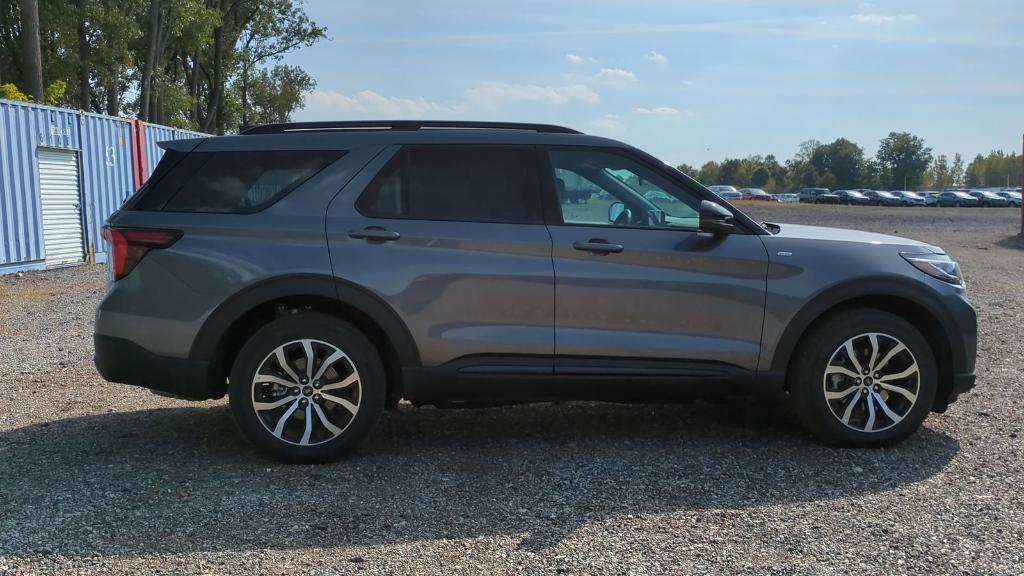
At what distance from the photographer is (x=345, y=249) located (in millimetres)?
4602

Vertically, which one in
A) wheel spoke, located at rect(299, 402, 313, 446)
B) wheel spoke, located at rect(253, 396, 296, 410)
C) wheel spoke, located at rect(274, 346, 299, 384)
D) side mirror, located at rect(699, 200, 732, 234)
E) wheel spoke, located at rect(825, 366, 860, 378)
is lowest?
wheel spoke, located at rect(299, 402, 313, 446)

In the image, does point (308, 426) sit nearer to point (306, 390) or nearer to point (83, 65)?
point (306, 390)

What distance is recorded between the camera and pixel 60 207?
50.8 feet

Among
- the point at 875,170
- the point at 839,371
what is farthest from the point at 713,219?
the point at 875,170

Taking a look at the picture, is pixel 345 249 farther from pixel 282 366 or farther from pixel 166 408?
pixel 166 408

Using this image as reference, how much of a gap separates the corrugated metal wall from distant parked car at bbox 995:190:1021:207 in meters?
64.8

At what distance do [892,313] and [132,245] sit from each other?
428 centimetres

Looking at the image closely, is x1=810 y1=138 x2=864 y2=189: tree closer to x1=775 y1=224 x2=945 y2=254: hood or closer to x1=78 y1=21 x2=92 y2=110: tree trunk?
x1=78 y1=21 x2=92 y2=110: tree trunk

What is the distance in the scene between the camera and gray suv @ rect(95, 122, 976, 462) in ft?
15.0

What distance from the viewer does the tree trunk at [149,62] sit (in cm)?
3325

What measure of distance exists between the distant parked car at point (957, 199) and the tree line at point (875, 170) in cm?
6607

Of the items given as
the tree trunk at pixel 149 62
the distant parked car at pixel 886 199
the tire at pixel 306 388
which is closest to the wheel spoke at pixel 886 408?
the tire at pixel 306 388

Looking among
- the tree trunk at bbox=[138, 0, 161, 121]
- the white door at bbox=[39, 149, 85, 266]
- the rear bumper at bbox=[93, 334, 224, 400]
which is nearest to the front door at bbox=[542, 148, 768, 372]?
the rear bumper at bbox=[93, 334, 224, 400]

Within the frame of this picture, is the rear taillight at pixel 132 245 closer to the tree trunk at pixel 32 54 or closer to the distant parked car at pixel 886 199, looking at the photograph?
the tree trunk at pixel 32 54
